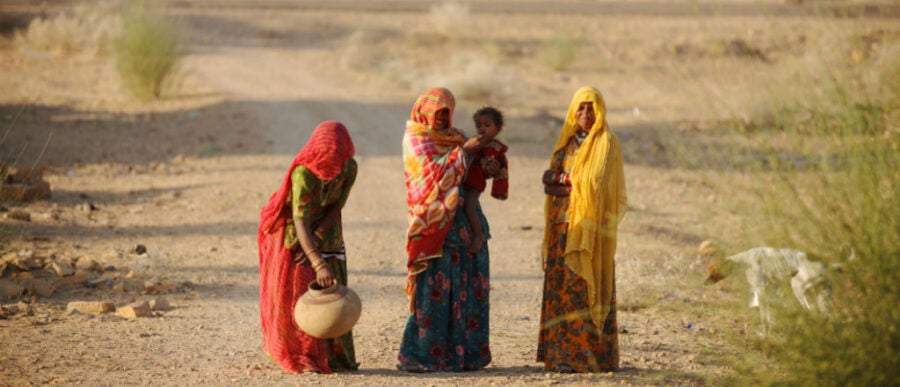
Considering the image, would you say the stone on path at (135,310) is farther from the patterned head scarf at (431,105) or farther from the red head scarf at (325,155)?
the patterned head scarf at (431,105)

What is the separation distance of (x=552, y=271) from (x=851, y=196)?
190 cm

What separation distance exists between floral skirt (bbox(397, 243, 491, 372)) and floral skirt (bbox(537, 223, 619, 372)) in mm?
382

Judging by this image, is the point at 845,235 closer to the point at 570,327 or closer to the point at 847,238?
the point at 847,238

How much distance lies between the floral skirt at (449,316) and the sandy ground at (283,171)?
0.15 meters

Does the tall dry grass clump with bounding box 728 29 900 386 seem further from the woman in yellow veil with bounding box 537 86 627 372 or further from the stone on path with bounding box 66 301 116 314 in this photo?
the stone on path with bounding box 66 301 116 314

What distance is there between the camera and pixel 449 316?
5.60 m

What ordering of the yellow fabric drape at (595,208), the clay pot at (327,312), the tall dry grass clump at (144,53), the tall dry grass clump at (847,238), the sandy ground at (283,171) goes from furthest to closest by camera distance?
the tall dry grass clump at (144,53) < the sandy ground at (283,171) < the yellow fabric drape at (595,208) < the clay pot at (327,312) < the tall dry grass clump at (847,238)

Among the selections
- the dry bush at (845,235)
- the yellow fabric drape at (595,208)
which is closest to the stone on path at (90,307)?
the yellow fabric drape at (595,208)

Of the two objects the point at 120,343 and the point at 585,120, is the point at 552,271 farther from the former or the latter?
the point at 120,343

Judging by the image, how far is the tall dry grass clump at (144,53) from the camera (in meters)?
17.5

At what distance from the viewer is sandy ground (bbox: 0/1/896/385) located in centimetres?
604

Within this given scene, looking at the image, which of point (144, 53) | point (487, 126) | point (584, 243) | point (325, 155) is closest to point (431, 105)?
point (487, 126)

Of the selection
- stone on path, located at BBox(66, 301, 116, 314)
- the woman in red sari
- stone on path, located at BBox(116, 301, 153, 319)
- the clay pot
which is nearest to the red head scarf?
the woman in red sari

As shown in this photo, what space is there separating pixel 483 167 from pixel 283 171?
7857 mm
